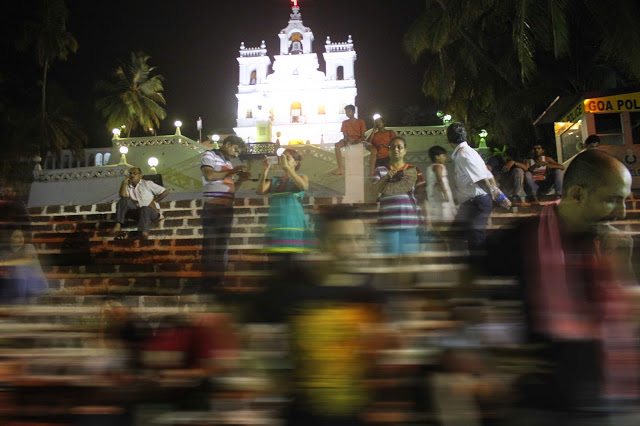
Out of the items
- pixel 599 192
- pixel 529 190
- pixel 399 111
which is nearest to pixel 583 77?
pixel 529 190

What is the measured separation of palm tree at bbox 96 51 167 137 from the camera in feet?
123

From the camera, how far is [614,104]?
1157 centimetres

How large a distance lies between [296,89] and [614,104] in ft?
147

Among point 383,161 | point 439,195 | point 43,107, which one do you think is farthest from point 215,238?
point 43,107

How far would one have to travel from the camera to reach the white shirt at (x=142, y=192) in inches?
330

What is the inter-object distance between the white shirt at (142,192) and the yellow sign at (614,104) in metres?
9.79

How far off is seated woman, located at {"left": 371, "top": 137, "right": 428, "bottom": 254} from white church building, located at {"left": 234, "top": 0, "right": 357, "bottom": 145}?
42.9 meters

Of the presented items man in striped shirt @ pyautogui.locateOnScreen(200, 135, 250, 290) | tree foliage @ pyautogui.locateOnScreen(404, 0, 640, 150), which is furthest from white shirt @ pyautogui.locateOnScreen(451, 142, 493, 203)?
→ tree foliage @ pyautogui.locateOnScreen(404, 0, 640, 150)

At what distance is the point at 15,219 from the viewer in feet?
18.3

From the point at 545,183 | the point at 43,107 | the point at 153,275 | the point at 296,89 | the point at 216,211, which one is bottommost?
the point at 153,275

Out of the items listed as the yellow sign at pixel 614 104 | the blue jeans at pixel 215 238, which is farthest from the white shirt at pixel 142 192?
the yellow sign at pixel 614 104

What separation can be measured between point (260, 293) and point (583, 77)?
17.9 m

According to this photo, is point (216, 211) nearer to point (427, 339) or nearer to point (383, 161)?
point (383, 161)

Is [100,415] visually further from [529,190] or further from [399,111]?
[399,111]
